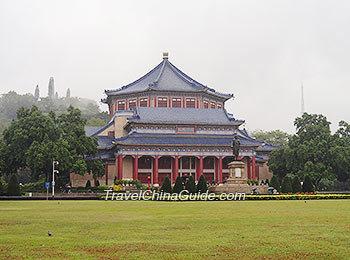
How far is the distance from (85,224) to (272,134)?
92.7m

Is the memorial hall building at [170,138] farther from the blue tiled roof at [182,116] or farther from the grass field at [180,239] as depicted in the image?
the grass field at [180,239]

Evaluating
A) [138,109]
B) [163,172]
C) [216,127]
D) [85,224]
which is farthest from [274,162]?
[85,224]

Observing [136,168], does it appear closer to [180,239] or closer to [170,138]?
[170,138]

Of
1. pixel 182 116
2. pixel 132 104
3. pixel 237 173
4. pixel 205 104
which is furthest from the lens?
pixel 205 104

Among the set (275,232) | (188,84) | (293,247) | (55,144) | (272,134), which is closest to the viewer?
(293,247)

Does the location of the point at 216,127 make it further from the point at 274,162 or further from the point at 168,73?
the point at 168,73

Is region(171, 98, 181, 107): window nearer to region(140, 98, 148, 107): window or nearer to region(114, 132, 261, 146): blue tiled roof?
region(140, 98, 148, 107): window

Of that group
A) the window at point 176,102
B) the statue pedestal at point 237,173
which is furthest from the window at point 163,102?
the statue pedestal at point 237,173

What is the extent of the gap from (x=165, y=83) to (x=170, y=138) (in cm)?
1267

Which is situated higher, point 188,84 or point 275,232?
point 188,84

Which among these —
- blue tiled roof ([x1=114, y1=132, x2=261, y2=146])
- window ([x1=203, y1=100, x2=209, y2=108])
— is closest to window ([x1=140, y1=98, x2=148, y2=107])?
blue tiled roof ([x1=114, y1=132, x2=261, y2=146])

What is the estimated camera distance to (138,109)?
69.6 meters

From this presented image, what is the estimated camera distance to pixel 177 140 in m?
66.4

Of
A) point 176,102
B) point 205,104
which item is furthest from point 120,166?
point 205,104
